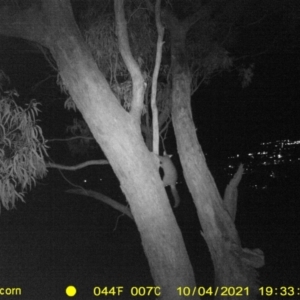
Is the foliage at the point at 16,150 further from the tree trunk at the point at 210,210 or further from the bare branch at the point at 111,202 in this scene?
the tree trunk at the point at 210,210

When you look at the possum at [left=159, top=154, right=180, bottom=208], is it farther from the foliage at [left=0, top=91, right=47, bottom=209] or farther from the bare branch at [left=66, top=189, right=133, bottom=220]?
the bare branch at [left=66, top=189, right=133, bottom=220]

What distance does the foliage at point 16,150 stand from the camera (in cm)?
473

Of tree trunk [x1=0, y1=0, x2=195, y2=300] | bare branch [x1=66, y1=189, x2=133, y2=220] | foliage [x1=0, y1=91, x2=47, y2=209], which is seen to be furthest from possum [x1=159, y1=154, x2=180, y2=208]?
bare branch [x1=66, y1=189, x2=133, y2=220]

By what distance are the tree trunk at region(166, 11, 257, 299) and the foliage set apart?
1.34m

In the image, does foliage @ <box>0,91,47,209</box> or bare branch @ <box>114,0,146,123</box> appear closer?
bare branch @ <box>114,0,146,123</box>

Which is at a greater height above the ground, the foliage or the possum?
the foliage

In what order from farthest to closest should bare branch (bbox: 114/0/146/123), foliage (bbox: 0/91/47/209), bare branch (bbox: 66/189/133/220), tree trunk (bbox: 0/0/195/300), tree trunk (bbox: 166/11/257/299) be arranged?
bare branch (bbox: 66/189/133/220) → foliage (bbox: 0/91/47/209) → tree trunk (bbox: 166/11/257/299) → bare branch (bbox: 114/0/146/123) → tree trunk (bbox: 0/0/195/300)

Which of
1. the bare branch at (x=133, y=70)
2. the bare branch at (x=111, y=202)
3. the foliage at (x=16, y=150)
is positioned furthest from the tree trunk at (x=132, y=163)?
the bare branch at (x=111, y=202)

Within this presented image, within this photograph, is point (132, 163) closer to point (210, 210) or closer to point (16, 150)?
point (210, 210)

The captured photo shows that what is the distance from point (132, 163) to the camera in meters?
3.54

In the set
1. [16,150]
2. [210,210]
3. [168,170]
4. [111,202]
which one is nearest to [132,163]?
[168,170]

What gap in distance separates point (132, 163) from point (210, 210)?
54.8 inches

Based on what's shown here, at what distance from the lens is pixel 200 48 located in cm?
719

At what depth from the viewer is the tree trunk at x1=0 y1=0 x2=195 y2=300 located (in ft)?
11.7
